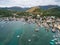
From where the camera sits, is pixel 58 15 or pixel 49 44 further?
pixel 58 15

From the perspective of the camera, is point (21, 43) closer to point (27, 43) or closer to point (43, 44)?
point (27, 43)

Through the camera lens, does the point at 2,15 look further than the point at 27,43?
Yes

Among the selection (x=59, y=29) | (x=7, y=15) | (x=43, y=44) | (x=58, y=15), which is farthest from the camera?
(x=7, y=15)

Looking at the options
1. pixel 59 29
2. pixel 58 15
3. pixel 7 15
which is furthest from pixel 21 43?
pixel 7 15

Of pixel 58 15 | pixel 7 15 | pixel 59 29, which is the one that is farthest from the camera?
pixel 7 15

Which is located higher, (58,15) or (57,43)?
(57,43)

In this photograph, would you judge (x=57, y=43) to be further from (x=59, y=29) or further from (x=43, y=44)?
(x=59, y=29)

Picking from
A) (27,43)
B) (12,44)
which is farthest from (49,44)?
(12,44)

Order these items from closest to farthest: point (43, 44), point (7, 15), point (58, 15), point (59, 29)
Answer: point (43, 44)
point (59, 29)
point (58, 15)
point (7, 15)

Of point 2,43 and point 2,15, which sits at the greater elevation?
point 2,43
